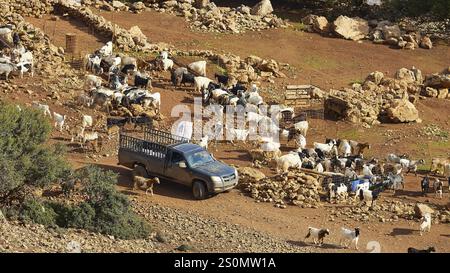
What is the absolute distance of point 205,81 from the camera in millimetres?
45594

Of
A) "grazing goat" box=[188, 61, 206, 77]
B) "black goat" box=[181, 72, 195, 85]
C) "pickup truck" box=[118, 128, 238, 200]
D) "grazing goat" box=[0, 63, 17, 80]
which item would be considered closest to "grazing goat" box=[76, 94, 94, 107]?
"grazing goat" box=[0, 63, 17, 80]

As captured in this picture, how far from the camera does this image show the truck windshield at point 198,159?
33188 millimetres

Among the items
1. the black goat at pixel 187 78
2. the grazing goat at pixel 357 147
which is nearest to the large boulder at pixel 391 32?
the black goat at pixel 187 78

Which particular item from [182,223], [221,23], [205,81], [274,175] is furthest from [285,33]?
[182,223]

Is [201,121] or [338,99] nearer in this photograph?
[201,121]

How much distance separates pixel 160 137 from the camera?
36.8 meters

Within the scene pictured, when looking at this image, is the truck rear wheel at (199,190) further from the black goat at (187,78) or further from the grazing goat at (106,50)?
the grazing goat at (106,50)

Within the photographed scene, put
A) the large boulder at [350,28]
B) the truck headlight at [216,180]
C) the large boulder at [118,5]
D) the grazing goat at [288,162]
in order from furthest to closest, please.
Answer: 1. the large boulder at [118,5]
2. the large boulder at [350,28]
3. the grazing goat at [288,162]
4. the truck headlight at [216,180]

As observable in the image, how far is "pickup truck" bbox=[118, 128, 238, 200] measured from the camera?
3272cm

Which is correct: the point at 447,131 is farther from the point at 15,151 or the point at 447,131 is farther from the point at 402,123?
the point at 15,151

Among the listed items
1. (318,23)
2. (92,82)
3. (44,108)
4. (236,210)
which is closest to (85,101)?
(92,82)

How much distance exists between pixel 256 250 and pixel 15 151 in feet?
26.4

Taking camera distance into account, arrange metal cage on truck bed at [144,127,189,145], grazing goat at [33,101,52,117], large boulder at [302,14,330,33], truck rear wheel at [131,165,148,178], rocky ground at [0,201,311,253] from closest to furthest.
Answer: rocky ground at [0,201,311,253] → truck rear wheel at [131,165,148,178] → metal cage on truck bed at [144,127,189,145] → grazing goat at [33,101,52,117] → large boulder at [302,14,330,33]

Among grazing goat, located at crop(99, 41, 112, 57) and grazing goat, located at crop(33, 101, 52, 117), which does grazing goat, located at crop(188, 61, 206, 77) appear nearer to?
grazing goat, located at crop(99, 41, 112, 57)
